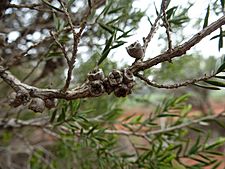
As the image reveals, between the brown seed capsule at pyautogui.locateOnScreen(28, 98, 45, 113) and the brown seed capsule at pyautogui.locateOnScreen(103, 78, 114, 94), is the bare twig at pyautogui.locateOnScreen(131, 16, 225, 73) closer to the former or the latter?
the brown seed capsule at pyautogui.locateOnScreen(103, 78, 114, 94)

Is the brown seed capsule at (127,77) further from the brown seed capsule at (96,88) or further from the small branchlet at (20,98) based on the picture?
the small branchlet at (20,98)

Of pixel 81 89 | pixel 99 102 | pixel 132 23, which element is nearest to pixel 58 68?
pixel 99 102

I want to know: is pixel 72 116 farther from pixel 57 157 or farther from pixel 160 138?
pixel 57 157

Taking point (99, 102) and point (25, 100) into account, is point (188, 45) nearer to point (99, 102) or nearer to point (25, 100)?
point (25, 100)

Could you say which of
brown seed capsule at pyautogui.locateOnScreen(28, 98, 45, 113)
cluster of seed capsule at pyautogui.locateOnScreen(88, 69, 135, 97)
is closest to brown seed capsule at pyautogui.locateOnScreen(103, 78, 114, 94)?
cluster of seed capsule at pyautogui.locateOnScreen(88, 69, 135, 97)

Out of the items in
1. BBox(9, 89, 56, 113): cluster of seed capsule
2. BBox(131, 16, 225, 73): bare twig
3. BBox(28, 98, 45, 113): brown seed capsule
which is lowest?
BBox(28, 98, 45, 113): brown seed capsule

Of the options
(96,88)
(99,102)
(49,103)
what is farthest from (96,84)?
(99,102)
